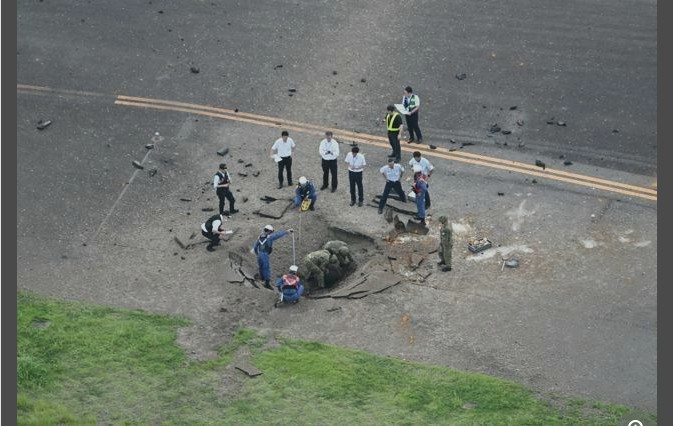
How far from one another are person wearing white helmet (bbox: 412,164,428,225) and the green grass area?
5323mm

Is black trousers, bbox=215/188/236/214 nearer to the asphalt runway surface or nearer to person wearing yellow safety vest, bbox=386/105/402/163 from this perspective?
the asphalt runway surface

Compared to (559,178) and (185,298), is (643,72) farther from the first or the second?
(185,298)

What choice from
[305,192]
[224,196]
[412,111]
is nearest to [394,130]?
[412,111]

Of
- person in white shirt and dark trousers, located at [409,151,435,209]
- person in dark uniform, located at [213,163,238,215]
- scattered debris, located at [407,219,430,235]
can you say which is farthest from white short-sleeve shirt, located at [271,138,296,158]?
scattered debris, located at [407,219,430,235]

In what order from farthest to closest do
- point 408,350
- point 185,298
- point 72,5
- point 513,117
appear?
point 72,5, point 513,117, point 185,298, point 408,350

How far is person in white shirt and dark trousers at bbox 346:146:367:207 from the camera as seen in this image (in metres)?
30.8

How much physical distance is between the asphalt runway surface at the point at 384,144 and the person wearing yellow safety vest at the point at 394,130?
1.92 feet

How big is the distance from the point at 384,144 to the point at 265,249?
20.3ft

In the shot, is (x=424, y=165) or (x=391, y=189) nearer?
(x=424, y=165)

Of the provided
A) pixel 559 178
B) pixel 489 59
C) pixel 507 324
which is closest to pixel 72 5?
pixel 489 59

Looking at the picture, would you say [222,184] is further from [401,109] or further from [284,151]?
[401,109]

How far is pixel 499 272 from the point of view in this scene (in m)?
28.9

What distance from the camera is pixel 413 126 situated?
33312 millimetres

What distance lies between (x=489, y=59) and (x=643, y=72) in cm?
411
